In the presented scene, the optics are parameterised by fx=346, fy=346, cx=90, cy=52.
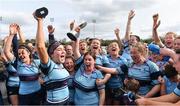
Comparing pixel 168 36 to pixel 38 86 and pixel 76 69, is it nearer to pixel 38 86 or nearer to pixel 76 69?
pixel 76 69

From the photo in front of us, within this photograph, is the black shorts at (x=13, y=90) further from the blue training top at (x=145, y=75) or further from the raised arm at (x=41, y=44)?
the blue training top at (x=145, y=75)

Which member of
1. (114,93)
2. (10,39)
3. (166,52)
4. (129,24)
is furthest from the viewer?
(129,24)

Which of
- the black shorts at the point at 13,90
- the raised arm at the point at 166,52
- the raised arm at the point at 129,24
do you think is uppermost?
the raised arm at the point at 129,24

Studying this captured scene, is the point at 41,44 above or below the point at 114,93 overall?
above

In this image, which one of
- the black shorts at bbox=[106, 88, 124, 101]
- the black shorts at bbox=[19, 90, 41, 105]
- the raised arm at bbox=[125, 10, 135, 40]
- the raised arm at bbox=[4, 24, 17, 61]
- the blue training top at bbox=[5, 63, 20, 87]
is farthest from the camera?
the raised arm at bbox=[125, 10, 135, 40]

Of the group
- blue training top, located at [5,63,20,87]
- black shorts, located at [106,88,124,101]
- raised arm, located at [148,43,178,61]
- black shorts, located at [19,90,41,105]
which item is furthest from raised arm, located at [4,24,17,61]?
raised arm, located at [148,43,178,61]

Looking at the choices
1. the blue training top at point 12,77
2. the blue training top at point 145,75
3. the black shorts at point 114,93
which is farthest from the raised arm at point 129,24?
the blue training top at point 12,77

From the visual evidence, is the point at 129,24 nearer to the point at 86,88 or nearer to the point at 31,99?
the point at 86,88

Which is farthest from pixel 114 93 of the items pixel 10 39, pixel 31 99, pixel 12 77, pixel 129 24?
pixel 10 39

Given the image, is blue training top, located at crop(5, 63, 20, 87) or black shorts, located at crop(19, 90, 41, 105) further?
blue training top, located at crop(5, 63, 20, 87)

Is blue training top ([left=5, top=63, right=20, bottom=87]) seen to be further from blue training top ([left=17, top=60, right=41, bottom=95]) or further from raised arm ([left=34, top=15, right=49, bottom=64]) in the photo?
raised arm ([left=34, top=15, right=49, bottom=64])

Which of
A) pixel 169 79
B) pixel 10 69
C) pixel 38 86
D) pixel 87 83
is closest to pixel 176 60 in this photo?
pixel 169 79

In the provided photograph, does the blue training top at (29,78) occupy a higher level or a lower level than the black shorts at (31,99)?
higher

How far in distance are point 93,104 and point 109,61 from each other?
4.04 ft
